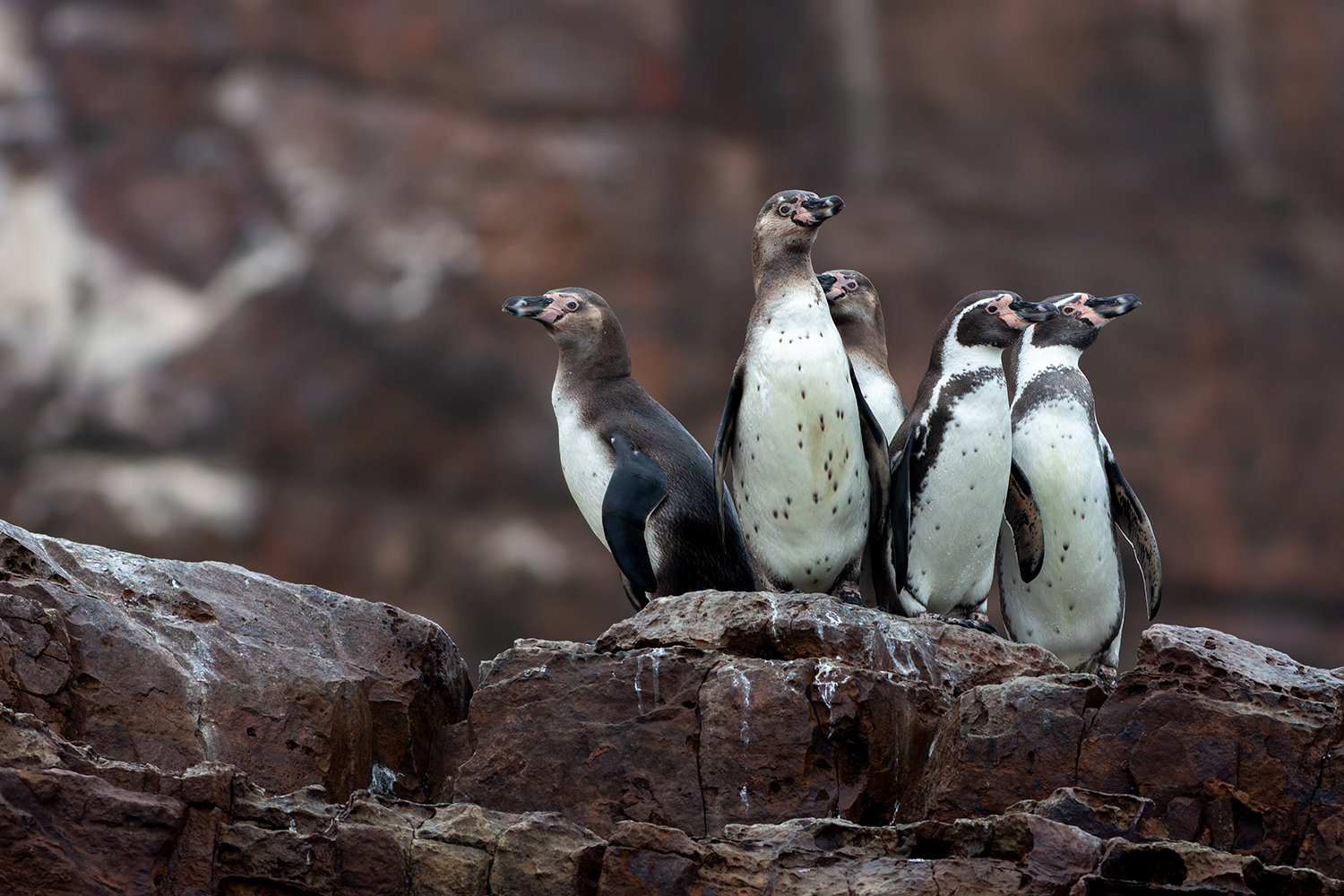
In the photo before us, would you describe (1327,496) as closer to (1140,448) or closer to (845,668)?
(1140,448)

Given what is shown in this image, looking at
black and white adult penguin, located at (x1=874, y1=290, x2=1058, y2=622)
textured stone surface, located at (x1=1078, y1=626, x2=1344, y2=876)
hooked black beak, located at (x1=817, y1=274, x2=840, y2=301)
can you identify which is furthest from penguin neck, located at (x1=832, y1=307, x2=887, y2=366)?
textured stone surface, located at (x1=1078, y1=626, x2=1344, y2=876)

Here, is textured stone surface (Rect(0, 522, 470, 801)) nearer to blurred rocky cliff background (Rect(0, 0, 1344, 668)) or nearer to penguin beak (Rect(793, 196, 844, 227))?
penguin beak (Rect(793, 196, 844, 227))

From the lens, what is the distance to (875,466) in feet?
19.2

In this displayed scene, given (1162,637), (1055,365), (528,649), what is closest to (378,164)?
(1055,365)

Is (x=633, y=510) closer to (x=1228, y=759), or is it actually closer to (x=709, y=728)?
(x=709, y=728)

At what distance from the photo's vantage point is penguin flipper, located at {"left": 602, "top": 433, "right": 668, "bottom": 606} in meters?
5.54

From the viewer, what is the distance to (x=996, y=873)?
131 inches

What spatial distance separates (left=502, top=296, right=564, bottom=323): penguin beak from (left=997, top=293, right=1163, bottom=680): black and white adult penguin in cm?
194

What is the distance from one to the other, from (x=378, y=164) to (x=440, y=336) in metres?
1.53

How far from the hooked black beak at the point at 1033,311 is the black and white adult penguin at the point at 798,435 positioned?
0.73m

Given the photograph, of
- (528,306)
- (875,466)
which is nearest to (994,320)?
(875,466)

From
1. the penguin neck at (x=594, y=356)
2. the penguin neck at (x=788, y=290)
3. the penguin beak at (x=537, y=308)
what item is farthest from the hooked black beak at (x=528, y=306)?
the penguin neck at (x=788, y=290)

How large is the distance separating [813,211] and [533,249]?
300 inches

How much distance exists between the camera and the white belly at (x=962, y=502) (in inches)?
229
